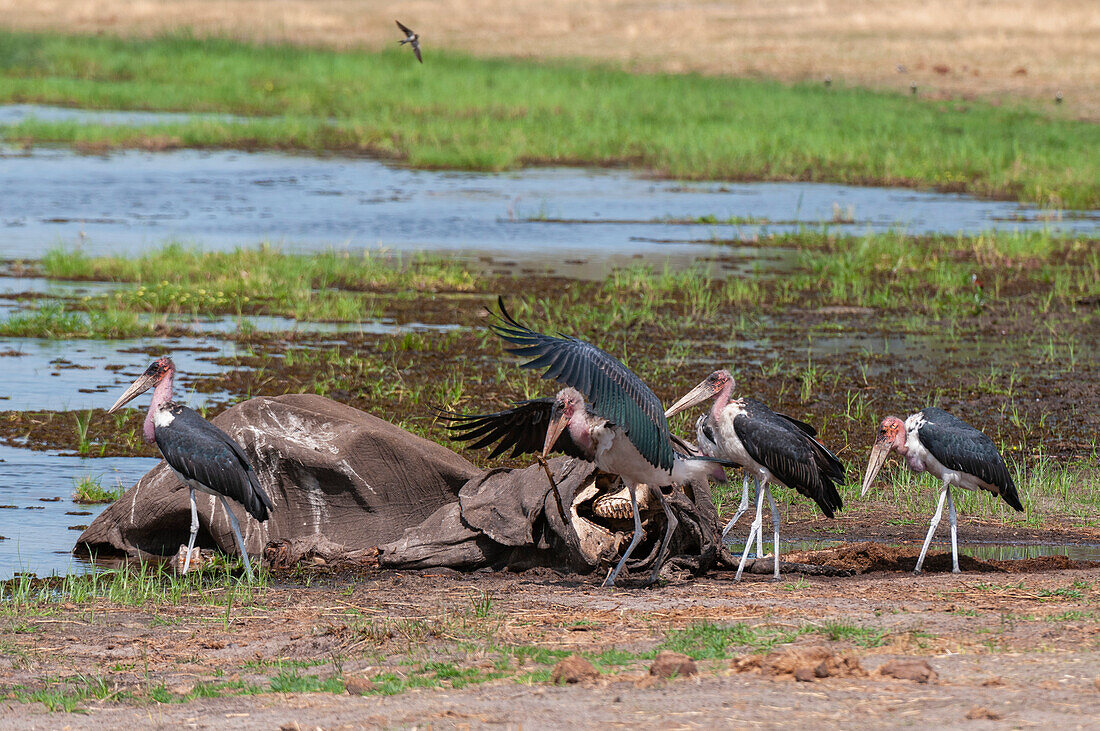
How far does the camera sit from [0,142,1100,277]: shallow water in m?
18.9

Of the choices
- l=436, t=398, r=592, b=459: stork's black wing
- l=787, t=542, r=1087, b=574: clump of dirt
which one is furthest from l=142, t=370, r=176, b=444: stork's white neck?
l=787, t=542, r=1087, b=574: clump of dirt

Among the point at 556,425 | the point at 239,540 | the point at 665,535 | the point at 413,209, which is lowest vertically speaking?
the point at 239,540

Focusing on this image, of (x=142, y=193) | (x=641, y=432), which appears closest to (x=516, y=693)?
(x=641, y=432)

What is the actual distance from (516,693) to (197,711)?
1077 millimetres

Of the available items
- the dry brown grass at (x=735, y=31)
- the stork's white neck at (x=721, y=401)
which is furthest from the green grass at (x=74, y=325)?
the dry brown grass at (x=735, y=31)

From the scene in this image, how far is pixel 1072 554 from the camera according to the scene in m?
7.93

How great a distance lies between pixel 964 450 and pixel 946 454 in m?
0.10

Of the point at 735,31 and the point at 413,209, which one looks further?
the point at 735,31

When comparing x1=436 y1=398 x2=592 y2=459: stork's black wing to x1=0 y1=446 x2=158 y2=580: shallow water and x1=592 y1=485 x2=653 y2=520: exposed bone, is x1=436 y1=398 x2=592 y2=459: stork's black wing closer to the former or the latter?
x1=592 y1=485 x2=653 y2=520: exposed bone

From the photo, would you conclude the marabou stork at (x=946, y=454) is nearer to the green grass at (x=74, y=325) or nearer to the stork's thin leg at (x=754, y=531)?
the stork's thin leg at (x=754, y=531)

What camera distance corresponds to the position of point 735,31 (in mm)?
49438

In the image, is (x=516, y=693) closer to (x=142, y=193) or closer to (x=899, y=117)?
(x=142, y=193)

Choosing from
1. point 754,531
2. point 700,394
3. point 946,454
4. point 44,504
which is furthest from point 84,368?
point 946,454

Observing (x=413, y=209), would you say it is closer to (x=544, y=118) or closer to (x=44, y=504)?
(x=544, y=118)
